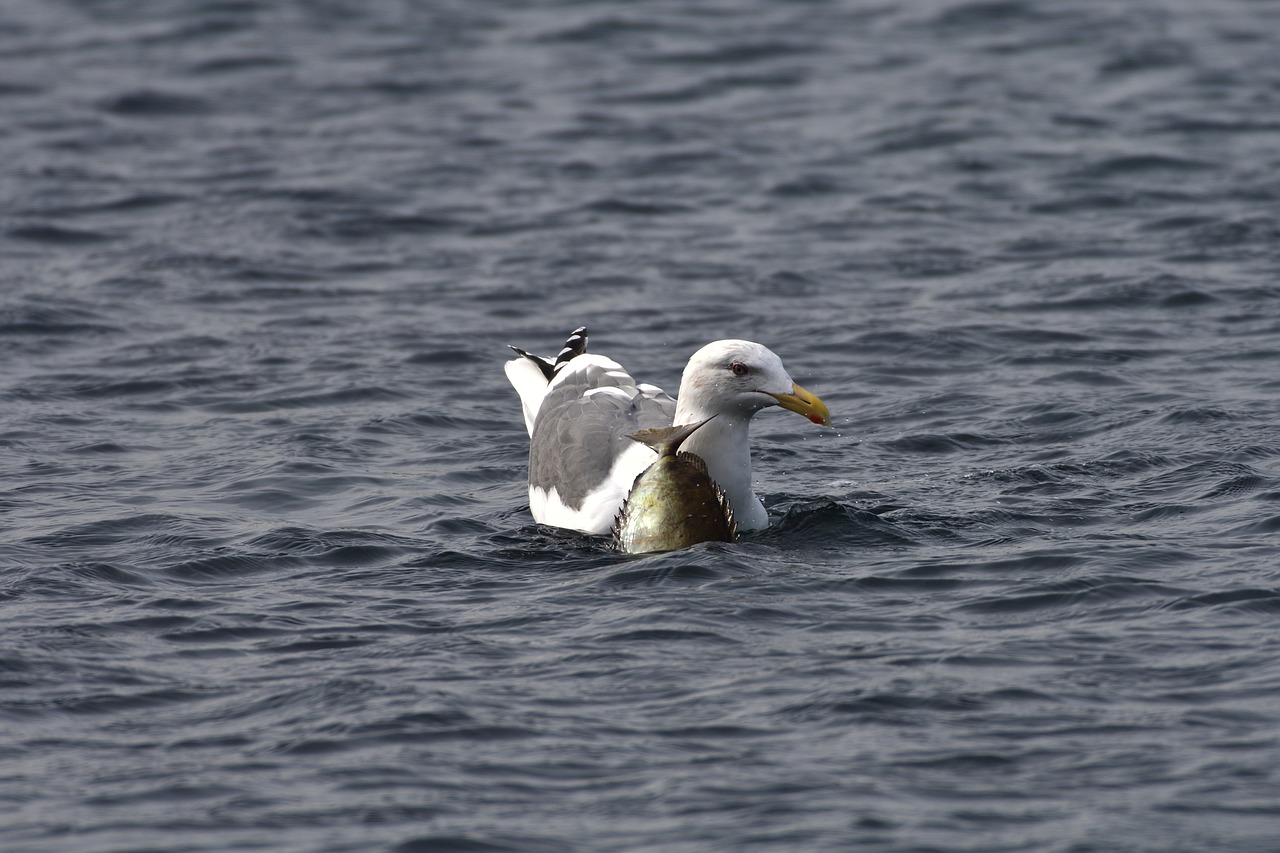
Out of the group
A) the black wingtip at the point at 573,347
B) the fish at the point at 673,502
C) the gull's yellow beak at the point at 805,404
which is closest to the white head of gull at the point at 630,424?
the gull's yellow beak at the point at 805,404

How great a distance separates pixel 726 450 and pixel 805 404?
605mm

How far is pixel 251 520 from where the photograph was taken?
11.3 metres

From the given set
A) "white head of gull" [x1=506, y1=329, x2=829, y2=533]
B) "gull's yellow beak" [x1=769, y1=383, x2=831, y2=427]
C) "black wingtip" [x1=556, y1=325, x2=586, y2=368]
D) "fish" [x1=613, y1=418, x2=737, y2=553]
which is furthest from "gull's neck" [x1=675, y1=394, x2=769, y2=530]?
"black wingtip" [x1=556, y1=325, x2=586, y2=368]

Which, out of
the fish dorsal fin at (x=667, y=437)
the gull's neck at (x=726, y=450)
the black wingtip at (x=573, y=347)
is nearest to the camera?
the fish dorsal fin at (x=667, y=437)

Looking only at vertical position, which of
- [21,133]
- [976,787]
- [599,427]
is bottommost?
[976,787]

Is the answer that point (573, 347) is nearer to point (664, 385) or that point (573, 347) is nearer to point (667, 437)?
point (664, 385)

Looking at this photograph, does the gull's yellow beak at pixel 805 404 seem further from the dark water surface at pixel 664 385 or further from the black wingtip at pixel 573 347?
the black wingtip at pixel 573 347

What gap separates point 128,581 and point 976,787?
5122 millimetres

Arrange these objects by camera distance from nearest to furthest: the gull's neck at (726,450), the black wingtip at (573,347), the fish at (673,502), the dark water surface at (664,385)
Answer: the dark water surface at (664,385) < the fish at (673,502) < the gull's neck at (726,450) < the black wingtip at (573,347)

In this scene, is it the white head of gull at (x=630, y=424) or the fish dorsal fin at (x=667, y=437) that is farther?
the white head of gull at (x=630, y=424)

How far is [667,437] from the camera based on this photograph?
10.1 metres

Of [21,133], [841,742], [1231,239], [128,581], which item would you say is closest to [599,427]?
[128,581]

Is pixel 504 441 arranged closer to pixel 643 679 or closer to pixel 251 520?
pixel 251 520

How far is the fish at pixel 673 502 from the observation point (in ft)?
33.3
